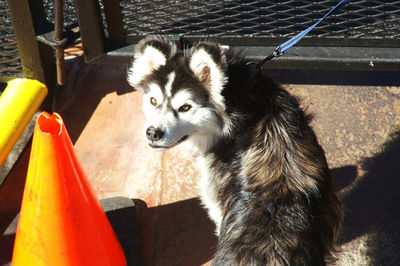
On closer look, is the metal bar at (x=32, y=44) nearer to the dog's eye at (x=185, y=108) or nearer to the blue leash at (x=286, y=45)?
the dog's eye at (x=185, y=108)

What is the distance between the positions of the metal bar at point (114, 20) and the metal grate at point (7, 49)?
0.90 metres

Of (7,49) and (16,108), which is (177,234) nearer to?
(16,108)

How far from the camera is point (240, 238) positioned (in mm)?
2227

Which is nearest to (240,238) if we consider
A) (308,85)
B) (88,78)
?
(308,85)

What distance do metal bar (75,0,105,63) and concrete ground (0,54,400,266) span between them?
701 millimetres

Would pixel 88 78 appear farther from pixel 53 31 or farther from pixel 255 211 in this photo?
pixel 255 211

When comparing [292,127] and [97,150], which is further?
[97,150]

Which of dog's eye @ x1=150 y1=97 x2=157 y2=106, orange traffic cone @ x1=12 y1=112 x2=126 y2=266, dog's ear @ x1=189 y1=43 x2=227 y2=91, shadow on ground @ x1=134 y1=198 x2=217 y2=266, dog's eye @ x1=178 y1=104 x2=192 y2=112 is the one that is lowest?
shadow on ground @ x1=134 y1=198 x2=217 y2=266

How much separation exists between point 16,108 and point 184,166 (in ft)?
4.62

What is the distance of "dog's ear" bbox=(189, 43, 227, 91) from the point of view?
256 cm

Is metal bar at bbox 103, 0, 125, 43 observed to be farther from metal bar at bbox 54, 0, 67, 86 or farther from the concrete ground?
the concrete ground

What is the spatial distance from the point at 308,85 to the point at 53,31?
7.89 feet

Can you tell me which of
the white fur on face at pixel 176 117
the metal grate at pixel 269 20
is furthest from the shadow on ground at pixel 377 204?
the white fur on face at pixel 176 117

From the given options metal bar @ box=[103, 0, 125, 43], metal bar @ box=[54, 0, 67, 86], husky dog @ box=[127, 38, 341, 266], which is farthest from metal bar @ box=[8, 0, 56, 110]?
husky dog @ box=[127, 38, 341, 266]
